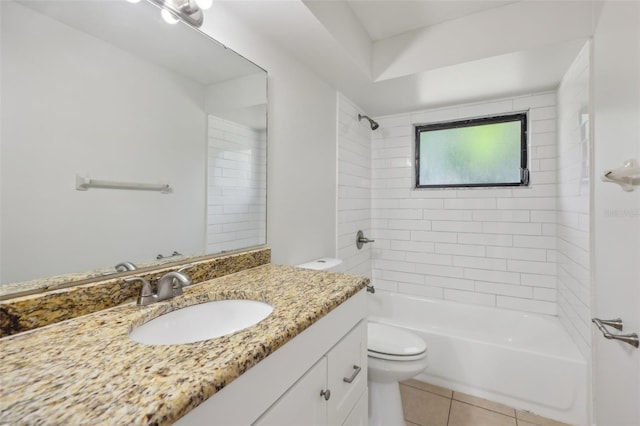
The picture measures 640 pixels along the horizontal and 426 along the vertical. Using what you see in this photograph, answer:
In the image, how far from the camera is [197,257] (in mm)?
1220

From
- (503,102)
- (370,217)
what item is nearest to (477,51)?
(503,102)

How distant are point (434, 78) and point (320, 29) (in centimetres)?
97

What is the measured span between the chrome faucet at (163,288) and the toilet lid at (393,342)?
112 cm

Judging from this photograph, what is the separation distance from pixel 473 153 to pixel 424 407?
6.83 ft

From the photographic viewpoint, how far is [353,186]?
2590 mm

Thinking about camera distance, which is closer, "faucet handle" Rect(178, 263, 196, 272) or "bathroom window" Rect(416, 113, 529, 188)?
"faucet handle" Rect(178, 263, 196, 272)

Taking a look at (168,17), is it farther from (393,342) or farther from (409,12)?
(393,342)

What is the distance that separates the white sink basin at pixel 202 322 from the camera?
0.84 meters

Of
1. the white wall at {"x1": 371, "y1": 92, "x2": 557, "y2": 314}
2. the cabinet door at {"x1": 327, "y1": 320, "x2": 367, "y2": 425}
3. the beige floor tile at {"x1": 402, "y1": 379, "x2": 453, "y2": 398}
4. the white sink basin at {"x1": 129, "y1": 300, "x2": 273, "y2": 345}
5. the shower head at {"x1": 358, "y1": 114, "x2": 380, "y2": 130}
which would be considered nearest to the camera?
the white sink basin at {"x1": 129, "y1": 300, "x2": 273, "y2": 345}

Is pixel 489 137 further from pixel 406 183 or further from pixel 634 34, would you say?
pixel 634 34

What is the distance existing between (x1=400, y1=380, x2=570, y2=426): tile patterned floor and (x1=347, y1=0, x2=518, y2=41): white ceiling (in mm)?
2508

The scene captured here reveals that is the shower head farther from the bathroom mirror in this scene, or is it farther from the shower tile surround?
the shower tile surround

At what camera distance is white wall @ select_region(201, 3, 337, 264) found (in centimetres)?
147

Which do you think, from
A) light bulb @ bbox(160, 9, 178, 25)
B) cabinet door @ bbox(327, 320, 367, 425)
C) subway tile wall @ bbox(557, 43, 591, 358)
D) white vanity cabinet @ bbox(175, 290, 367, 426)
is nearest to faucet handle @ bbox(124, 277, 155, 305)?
white vanity cabinet @ bbox(175, 290, 367, 426)
